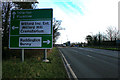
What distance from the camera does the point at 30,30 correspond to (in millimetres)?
8945

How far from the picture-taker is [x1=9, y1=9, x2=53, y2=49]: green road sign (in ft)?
29.3

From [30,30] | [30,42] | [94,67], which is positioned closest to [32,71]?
[30,42]

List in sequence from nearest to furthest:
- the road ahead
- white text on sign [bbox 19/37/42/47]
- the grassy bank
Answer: the grassy bank
the road ahead
white text on sign [bbox 19/37/42/47]

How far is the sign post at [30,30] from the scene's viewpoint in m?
8.92

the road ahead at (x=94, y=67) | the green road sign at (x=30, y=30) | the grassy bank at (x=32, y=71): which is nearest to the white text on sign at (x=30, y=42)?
the green road sign at (x=30, y=30)

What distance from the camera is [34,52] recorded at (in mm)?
12438

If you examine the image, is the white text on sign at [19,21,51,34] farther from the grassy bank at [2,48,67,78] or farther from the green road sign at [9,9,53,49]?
the grassy bank at [2,48,67,78]

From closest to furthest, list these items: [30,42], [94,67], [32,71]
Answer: [32,71] < [94,67] < [30,42]

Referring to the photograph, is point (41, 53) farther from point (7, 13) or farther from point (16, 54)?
point (7, 13)

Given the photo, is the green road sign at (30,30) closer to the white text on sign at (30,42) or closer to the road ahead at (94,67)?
the white text on sign at (30,42)

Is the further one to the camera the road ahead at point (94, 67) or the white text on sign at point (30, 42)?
the white text on sign at point (30, 42)

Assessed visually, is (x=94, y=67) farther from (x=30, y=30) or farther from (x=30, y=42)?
(x=30, y=30)

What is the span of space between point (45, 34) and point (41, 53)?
5634mm

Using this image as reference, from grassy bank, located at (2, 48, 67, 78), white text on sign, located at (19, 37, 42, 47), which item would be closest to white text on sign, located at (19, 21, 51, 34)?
white text on sign, located at (19, 37, 42, 47)
